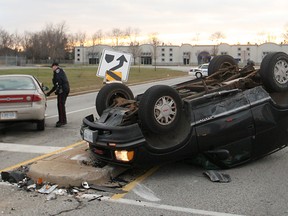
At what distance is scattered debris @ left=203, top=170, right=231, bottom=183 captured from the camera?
5.39m

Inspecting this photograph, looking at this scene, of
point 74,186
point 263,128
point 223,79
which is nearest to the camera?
point 74,186

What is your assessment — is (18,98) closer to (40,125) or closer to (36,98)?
(36,98)

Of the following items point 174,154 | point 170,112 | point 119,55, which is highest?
point 119,55

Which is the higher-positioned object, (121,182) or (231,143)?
(231,143)

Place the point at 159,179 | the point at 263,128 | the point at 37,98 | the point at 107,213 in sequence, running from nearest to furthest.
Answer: the point at 107,213
the point at 159,179
the point at 263,128
the point at 37,98

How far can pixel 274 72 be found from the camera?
6348 millimetres

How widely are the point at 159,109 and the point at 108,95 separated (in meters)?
1.55

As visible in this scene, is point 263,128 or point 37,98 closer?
point 263,128

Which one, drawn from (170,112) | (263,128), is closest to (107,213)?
(170,112)

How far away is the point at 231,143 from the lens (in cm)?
574

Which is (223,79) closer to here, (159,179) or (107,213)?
(159,179)

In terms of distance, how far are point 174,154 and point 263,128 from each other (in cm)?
156

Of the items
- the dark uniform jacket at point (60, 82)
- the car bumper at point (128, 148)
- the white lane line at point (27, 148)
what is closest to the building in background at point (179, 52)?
the dark uniform jacket at point (60, 82)

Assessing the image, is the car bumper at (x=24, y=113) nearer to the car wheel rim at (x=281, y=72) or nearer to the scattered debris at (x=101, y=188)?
the scattered debris at (x=101, y=188)
